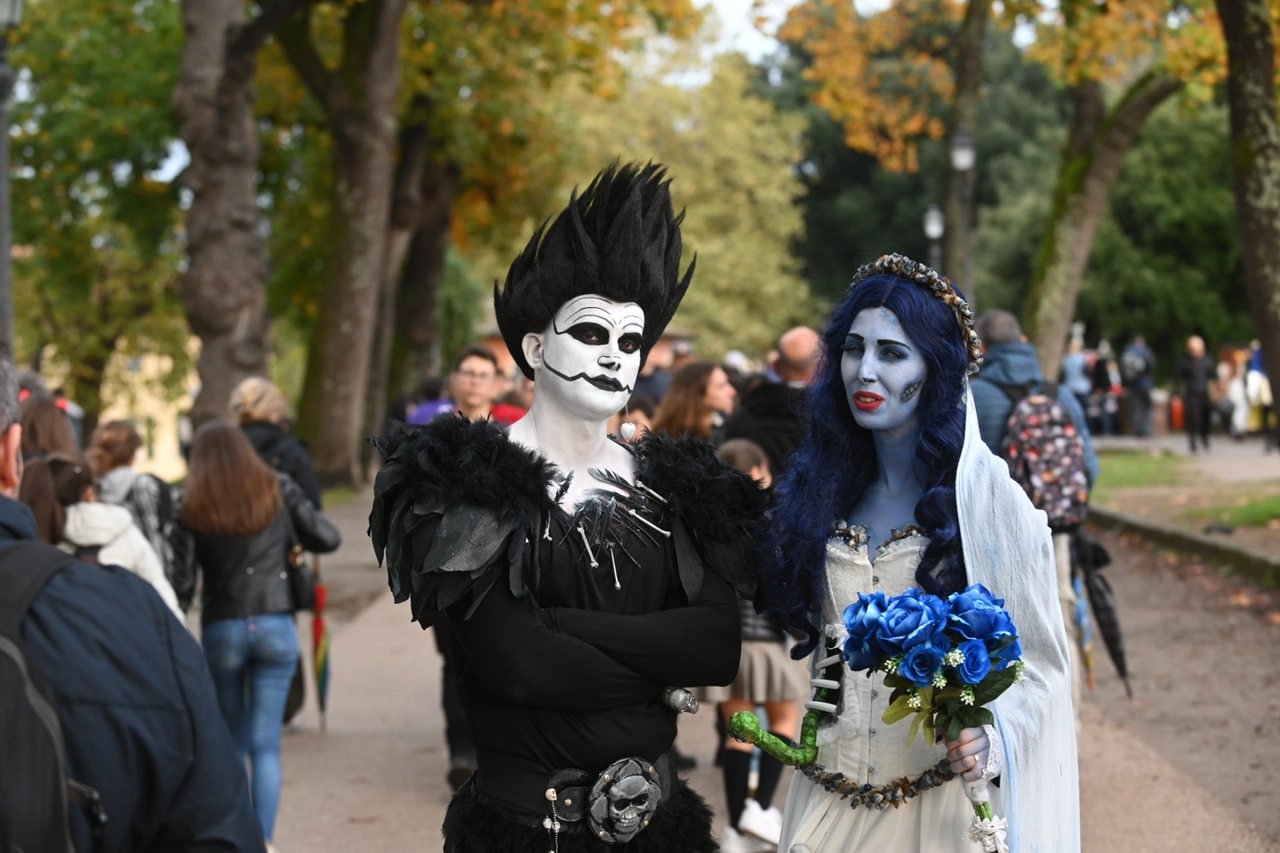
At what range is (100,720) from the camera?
2129mm

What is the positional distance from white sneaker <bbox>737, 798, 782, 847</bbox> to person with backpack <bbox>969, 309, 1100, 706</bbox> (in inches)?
71.3

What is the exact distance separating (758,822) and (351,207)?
1518 cm

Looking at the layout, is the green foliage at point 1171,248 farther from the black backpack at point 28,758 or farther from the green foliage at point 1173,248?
the black backpack at point 28,758

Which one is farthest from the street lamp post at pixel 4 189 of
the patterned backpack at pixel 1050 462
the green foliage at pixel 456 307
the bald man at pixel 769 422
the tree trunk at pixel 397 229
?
the green foliage at pixel 456 307

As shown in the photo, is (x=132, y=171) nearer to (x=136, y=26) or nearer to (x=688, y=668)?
(x=136, y=26)

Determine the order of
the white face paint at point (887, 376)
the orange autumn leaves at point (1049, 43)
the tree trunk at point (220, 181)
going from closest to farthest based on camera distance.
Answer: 1. the white face paint at point (887, 376)
2. the tree trunk at point (220, 181)
3. the orange autumn leaves at point (1049, 43)

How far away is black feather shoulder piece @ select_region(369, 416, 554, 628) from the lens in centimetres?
313

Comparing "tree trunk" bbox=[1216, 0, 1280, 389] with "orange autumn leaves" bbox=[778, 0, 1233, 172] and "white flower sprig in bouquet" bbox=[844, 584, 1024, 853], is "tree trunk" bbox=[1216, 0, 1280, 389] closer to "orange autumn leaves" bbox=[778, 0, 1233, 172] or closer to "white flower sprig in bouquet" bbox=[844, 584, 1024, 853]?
"orange autumn leaves" bbox=[778, 0, 1233, 172]

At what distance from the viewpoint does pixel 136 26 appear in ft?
83.0

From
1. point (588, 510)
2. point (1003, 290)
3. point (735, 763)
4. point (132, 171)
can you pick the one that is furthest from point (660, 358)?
point (1003, 290)

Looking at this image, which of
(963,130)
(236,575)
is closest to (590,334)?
(236,575)

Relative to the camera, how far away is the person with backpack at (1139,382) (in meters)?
30.0

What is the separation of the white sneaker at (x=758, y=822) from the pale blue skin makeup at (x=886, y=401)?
278 cm

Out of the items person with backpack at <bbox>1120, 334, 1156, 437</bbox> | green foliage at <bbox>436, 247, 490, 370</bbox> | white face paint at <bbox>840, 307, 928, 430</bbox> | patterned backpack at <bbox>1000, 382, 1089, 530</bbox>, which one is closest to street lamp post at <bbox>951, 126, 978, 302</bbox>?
person with backpack at <bbox>1120, 334, 1156, 437</bbox>
